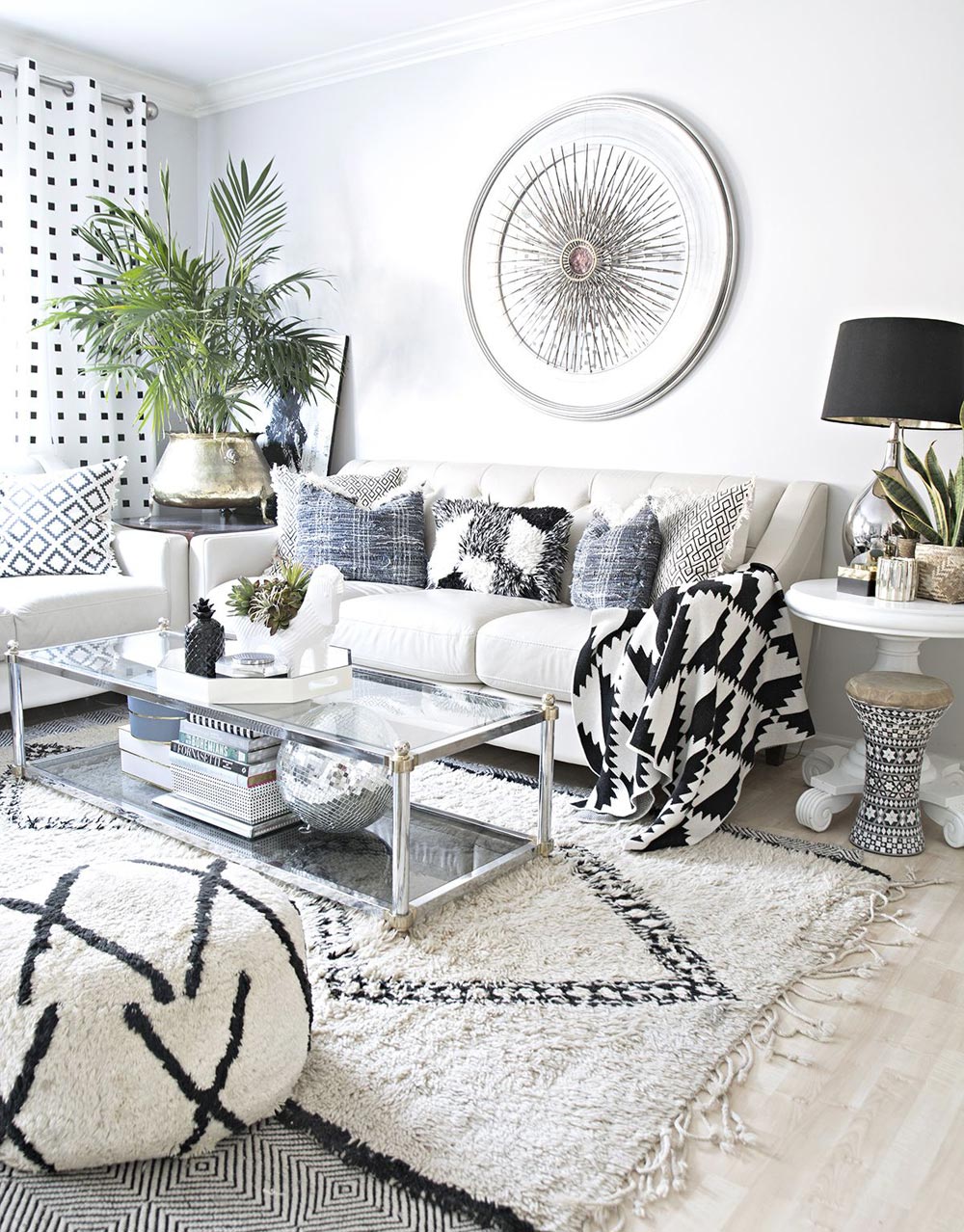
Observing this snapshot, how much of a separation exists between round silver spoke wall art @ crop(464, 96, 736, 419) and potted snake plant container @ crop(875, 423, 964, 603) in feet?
3.50

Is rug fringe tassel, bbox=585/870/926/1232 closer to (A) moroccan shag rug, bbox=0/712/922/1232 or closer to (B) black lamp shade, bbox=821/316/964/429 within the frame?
(A) moroccan shag rug, bbox=0/712/922/1232

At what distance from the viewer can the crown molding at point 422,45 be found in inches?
141

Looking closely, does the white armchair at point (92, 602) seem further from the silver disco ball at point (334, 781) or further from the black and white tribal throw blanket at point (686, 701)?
the black and white tribal throw blanket at point (686, 701)

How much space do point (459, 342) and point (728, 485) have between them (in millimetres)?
1362

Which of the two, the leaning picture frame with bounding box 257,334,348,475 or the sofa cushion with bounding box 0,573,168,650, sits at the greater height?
the leaning picture frame with bounding box 257,334,348,475

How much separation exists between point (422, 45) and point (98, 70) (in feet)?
4.45

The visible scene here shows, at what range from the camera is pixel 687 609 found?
2619mm

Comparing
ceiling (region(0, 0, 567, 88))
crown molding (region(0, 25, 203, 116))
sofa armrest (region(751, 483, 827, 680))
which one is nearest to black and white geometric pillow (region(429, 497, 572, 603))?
sofa armrest (region(751, 483, 827, 680))

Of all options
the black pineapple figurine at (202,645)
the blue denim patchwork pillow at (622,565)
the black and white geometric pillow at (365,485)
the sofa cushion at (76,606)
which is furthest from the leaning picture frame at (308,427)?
the black pineapple figurine at (202,645)

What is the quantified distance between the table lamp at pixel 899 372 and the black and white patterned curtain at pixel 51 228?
292cm

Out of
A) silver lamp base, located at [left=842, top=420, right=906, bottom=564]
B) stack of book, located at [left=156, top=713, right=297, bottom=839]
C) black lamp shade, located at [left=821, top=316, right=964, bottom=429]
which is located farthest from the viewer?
silver lamp base, located at [left=842, top=420, right=906, bottom=564]

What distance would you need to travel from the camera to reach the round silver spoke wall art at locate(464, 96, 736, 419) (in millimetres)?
3475

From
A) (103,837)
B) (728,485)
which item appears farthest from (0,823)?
(728,485)

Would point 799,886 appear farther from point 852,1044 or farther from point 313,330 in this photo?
point 313,330
